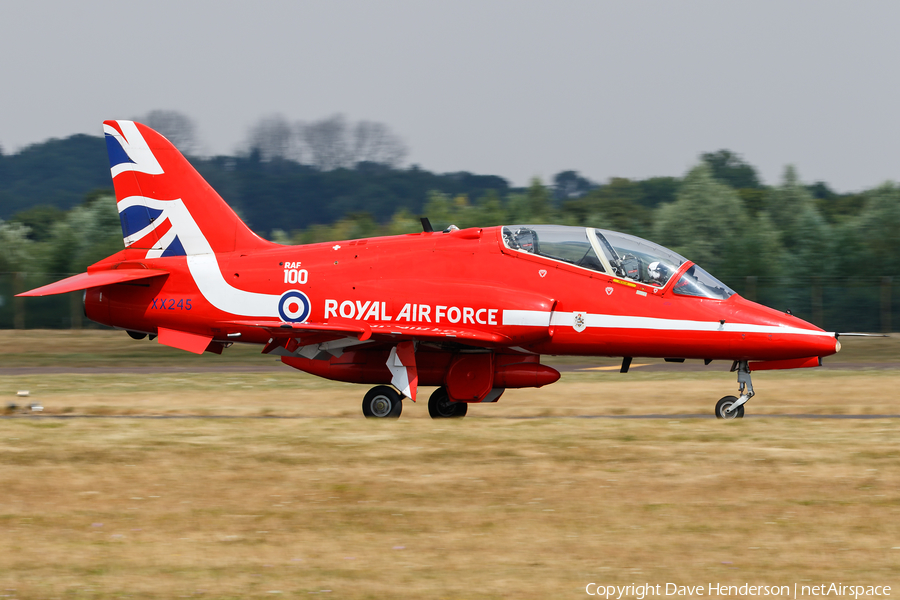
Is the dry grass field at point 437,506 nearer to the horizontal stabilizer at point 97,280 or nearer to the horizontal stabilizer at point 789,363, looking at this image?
the horizontal stabilizer at point 789,363

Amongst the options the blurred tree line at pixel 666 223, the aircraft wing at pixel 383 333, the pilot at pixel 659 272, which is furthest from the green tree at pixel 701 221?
the aircraft wing at pixel 383 333

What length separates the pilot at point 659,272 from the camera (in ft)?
49.0

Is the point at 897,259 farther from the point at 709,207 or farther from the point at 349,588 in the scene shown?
the point at 349,588

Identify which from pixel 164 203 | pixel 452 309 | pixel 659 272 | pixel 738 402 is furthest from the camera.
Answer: pixel 164 203

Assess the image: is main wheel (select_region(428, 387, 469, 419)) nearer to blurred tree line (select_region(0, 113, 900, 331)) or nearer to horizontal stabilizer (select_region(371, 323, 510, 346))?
horizontal stabilizer (select_region(371, 323, 510, 346))

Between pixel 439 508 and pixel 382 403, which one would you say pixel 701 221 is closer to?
pixel 382 403

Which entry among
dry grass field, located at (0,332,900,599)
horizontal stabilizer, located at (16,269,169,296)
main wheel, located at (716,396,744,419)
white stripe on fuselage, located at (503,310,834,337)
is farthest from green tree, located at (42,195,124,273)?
main wheel, located at (716,396,744,419)

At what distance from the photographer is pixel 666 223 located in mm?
53781

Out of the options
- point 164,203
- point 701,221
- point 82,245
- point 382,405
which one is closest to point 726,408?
point 382,405

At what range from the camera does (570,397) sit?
18.5 m

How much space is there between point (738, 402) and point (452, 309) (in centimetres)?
432

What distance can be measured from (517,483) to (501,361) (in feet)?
18.3

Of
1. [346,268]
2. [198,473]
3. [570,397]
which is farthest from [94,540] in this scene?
[570,397]

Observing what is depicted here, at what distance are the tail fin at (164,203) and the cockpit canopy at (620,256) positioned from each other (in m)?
4.78
